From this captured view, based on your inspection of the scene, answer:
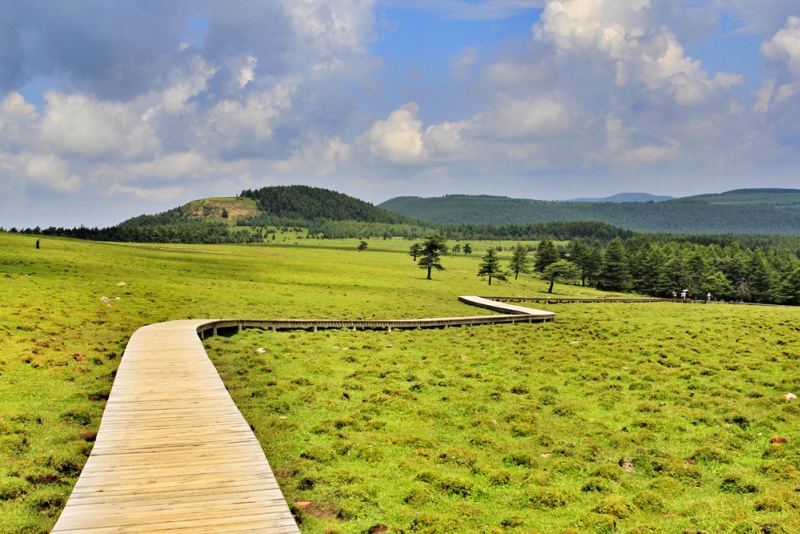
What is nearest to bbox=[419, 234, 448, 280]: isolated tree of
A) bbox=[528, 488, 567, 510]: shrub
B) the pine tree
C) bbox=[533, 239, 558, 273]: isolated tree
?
bbox=[533, 239, 558, 273]: isolated tree

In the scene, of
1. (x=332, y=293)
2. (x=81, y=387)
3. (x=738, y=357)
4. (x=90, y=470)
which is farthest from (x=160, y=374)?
(x=332, y=293)

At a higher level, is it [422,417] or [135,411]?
[135,411]

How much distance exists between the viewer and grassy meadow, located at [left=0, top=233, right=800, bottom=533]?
1270 cm

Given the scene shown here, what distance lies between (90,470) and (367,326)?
30880 mm

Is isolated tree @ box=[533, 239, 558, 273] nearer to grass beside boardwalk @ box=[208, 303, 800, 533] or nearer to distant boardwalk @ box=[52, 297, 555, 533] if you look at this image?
grass beside boardwalk @ box=[208, 303, 800, 533]

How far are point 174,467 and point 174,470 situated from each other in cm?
17

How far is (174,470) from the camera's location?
1185 cm

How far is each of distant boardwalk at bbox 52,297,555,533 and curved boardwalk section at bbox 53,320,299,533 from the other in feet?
0.07

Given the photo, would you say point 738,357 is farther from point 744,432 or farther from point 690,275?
point 690,275

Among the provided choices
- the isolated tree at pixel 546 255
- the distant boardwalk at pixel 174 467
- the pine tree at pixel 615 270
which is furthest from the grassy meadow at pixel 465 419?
the pine tree at pixel 615 270

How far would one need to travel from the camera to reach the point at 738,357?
1182 inches

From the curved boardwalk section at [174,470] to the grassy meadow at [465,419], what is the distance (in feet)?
4.81

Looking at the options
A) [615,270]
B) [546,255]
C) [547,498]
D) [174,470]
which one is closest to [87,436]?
[174,470]

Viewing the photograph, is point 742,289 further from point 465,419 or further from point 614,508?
point 614,508
